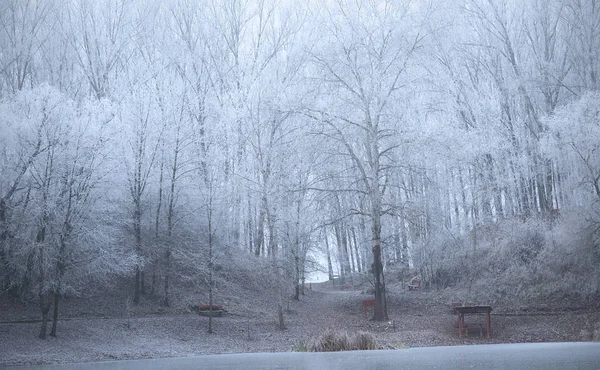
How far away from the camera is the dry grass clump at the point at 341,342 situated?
51.3 ft

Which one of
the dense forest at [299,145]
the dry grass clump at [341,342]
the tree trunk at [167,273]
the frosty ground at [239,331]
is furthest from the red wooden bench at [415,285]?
the dry grass clump at [341,342]

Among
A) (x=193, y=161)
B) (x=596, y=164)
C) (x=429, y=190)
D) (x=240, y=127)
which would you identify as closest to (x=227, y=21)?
(x=240, y=127)

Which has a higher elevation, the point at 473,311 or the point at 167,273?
the point at 167,273

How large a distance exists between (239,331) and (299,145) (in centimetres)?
871

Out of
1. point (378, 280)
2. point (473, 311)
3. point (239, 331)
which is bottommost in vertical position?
point (239, 331)

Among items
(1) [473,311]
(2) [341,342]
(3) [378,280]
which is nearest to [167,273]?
(3) [378,280]

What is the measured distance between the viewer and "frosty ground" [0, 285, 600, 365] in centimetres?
1903

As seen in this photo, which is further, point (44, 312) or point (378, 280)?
point (378, 280)

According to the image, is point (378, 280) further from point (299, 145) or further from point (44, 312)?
point (44, 312)

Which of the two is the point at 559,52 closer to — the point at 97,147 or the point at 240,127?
the point at 240,127

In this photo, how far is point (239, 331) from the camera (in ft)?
79.4

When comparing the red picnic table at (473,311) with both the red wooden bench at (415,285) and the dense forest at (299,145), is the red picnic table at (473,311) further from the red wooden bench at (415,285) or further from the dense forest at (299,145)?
the red wooden bench at (415,285)

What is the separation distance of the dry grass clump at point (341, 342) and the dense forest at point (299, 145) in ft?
29.9

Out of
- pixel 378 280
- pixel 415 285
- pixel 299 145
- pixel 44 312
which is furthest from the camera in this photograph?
pixel 415 285
